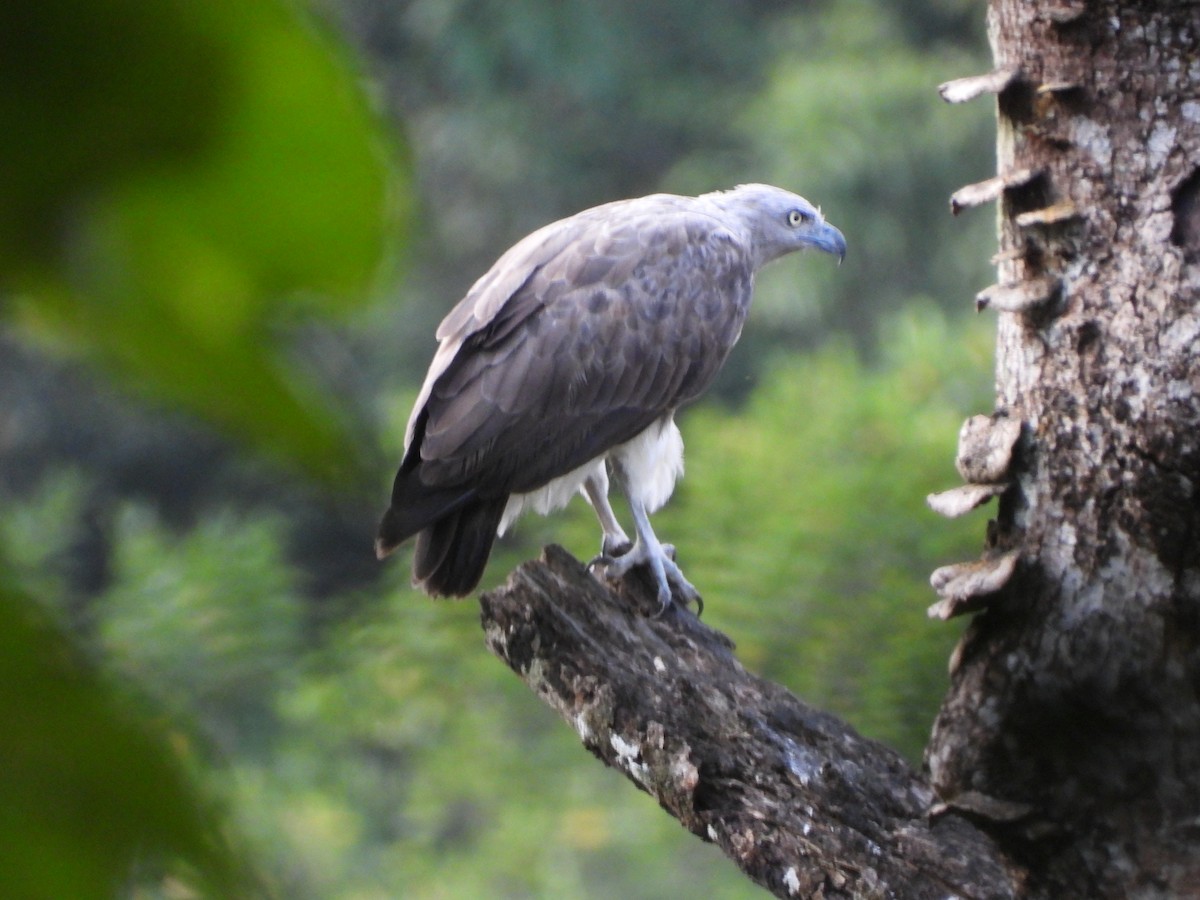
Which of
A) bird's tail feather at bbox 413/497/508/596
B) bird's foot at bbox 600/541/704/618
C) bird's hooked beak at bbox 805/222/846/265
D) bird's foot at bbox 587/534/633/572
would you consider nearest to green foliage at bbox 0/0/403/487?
bird's tail feather at bbox 413/497/508/596

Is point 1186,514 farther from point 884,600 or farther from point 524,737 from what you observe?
point 524,737

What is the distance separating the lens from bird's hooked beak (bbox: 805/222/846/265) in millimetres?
4352

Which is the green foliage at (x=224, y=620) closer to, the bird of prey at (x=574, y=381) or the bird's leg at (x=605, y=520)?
the bird of prey at (x=574, y=381)

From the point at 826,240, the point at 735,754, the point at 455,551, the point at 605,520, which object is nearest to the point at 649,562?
the point at 605,520

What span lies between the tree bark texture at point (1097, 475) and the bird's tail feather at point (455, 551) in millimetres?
1179

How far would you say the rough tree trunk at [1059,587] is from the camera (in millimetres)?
2426

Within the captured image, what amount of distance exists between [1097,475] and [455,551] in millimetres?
1471

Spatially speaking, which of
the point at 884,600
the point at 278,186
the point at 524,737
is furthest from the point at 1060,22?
the point at 524,737

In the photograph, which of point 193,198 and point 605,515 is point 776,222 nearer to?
point 605,515

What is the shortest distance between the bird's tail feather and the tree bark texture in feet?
3.87

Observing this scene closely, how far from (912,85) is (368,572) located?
643cm

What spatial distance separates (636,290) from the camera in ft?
12.2

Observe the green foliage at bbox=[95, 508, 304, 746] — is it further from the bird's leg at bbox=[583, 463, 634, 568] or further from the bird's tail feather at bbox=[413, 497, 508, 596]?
the bird's leg at bbox=[583, 463, 634, 568]

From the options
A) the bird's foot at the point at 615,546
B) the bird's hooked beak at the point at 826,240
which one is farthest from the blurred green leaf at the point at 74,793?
the bird's hooked beak at the point at 826,240
